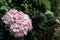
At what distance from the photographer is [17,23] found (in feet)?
9.21

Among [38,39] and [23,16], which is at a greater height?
[23,16]

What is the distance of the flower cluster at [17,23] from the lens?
279 centimetres

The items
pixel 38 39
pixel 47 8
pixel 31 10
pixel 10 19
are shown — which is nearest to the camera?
pixel 10 19

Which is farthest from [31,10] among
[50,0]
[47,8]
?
[50,0]

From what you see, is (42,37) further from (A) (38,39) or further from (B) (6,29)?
(B) (6,29)

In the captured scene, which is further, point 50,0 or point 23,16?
point 50,0

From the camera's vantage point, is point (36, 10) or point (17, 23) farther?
point (36, 10)

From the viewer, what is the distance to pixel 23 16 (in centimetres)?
290

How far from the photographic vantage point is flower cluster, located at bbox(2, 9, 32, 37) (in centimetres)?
279

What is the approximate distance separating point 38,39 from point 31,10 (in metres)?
0.55

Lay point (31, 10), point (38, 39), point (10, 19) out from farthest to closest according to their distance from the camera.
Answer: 1. point (31, 10)
2. point (38, 39)
3. point (10, 19)

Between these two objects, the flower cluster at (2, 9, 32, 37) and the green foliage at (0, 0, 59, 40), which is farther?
the green foliage at (0, 0, 59, 40)

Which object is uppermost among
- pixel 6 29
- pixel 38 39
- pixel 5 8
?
pixel 5 8

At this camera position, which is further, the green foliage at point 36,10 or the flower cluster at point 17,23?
the green foliage at point 36,10
